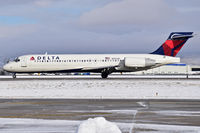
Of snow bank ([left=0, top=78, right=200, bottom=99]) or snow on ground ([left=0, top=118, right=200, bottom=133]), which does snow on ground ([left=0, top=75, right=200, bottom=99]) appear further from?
snow on ground ([left=0, top=118, right=200, bottom=133])

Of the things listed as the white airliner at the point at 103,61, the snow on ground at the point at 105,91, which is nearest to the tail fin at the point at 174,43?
the white airliner at the point at 103,61

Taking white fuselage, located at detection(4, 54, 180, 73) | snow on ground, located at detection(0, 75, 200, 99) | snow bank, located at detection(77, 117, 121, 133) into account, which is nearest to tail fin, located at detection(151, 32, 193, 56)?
white fuselage, located at detection(4, 54, 180, 73)

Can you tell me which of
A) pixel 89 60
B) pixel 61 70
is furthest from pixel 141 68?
pixel 61 70

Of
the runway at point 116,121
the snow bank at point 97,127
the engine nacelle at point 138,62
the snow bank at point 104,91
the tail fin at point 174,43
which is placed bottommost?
the snow bank at point 104,91

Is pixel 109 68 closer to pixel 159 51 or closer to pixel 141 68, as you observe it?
pixel 141 68

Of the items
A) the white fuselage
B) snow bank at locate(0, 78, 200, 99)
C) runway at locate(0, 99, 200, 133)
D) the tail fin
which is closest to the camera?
runway at locate(0, 99, 200, 133)

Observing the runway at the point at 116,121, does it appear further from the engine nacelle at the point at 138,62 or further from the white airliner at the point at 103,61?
the white airliner at the point at 103,61

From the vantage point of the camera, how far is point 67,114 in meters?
13.0

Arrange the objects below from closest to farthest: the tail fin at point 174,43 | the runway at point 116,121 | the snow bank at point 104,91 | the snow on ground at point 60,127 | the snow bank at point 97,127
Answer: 1. the snow bank at point 97,127
2. the snow on ground at point 60,127
3. the runway at point 116,121
4. the snow bank at point 104,91
5. the tail fin at point 174,43

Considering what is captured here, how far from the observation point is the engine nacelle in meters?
45.5

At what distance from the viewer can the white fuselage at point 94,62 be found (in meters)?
46.3

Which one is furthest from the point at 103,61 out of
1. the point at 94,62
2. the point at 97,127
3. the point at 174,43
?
the point at 97,127

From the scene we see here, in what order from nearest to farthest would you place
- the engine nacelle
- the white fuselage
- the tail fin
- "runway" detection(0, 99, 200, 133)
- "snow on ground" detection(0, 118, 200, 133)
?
"snow on ground" detection(0, 118, 200, 133) → "runway" detection(0, 99, 200, 133) → the engine nacelle → the white fuselage → the tail fin

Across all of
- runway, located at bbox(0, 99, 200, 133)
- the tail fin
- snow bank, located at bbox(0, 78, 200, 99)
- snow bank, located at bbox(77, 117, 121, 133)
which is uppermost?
the tail fin
